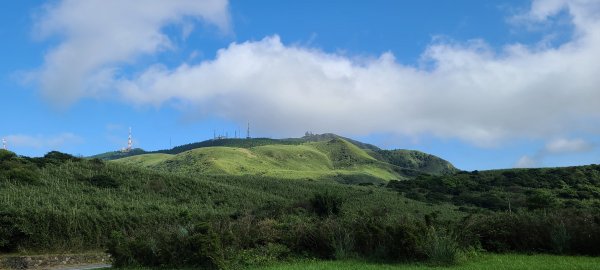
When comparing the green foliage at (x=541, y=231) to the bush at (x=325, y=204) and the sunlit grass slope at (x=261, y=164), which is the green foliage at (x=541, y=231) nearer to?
the bush at (x=325, y=204)

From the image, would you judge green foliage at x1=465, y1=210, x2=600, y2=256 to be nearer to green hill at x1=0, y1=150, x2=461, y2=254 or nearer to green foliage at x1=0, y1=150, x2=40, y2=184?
green hill at x1=0, y1=150, x2=461, y2=254

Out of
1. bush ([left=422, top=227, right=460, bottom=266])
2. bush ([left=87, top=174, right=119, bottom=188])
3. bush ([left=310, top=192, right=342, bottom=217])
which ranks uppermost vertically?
bush ([left=87, top=174, right=119, bottom=188])

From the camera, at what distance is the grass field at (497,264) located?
13.3m

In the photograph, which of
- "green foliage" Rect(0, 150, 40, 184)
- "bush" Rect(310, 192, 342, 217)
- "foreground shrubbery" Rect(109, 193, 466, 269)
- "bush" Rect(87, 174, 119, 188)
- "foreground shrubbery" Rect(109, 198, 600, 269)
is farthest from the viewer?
"bush" Rect(87, 174, 119, 188)

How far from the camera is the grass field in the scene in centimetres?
1331

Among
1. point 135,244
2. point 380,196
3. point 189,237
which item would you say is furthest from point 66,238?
point 380,196

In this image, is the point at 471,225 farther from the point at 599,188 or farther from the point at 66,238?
Answer: the point at 599,188

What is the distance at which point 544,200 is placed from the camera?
57000 millimetres

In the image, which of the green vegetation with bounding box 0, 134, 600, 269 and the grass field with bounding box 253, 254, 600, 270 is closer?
the grass field with bounding box 253, 254, 600, 270

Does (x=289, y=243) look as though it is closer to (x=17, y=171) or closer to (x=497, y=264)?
(x=497, y=264)

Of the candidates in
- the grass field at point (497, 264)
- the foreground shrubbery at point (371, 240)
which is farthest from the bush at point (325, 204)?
the grass field at point (497, 264)

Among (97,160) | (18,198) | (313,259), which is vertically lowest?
(313,259)

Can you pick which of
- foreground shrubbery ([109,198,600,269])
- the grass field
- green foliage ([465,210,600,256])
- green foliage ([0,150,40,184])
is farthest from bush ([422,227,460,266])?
green foliage ([0,150,40,184])

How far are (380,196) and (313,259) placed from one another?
183 ft
